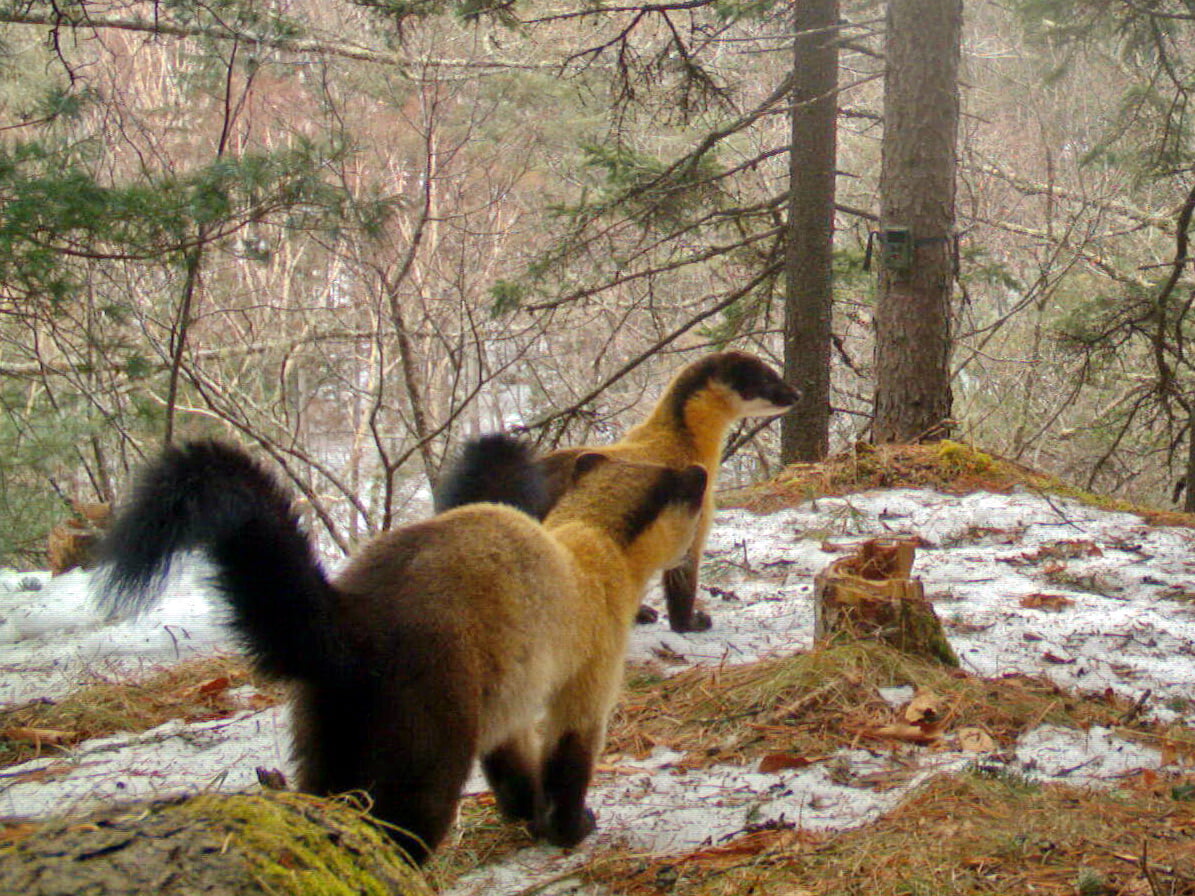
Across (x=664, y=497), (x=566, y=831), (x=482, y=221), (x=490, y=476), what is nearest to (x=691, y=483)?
(x=664, y=497)

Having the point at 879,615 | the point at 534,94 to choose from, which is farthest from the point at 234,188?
the point at 534,94

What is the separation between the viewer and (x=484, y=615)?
3.09 m

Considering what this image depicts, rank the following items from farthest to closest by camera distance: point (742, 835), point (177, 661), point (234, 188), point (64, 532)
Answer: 1. point (64, 532)
2. point (234, 188)
3. point (177, 661)
4. point (742, 835)

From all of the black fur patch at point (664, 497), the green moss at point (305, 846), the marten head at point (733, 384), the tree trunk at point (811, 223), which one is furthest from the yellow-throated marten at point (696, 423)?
the green moss at point (305, 846)

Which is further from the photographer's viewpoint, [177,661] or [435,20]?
[435,20]

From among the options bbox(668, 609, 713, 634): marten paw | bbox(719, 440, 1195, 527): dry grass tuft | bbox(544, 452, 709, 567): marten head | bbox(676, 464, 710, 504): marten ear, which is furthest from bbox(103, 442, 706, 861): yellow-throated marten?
bbox(719, 440, 1195, 527): dry grass tuft

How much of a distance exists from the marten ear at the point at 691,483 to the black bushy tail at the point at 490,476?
0.60m

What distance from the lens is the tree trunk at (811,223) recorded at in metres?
9.59

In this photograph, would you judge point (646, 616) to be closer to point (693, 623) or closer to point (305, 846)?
point (693, 623)

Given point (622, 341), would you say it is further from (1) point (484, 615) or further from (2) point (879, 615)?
(1) point (484, 615)

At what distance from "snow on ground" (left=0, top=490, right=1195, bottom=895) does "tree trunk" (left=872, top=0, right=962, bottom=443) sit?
1343 mm

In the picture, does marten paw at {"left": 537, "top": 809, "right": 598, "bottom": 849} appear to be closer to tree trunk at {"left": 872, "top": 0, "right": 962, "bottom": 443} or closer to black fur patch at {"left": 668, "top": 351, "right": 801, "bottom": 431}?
black fur patch at {"left": 668, "top": 351, "right": 801, "bottom": 431}

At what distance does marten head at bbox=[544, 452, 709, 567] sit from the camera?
13.1ft

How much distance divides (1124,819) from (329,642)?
2.43 m
